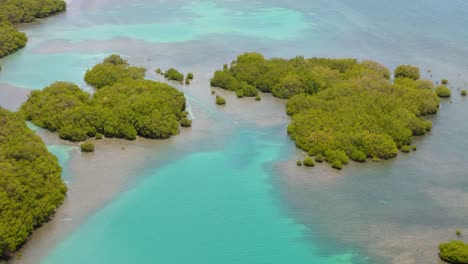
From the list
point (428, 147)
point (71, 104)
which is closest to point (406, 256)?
point (428, 147)

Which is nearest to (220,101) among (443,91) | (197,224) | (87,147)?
(87,147)

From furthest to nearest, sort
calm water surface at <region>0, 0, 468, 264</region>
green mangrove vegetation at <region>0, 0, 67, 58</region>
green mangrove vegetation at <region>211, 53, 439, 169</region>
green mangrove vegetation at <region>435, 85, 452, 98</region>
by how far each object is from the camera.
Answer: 1. green mangrove vegetation at <region>0, 0, 67, 58</region>
2. green mangrove vegetation at <region>435, 85, 452, 98</region>
3. green mangrove vegetation at <region>211, 53, 439, 169</region>
4. calm water surface at <region>0, 0, 468, 264</region>

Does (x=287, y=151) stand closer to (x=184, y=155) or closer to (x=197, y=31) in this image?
(x=184, y=155)

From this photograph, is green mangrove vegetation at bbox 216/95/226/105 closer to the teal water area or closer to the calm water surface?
the calm water surface

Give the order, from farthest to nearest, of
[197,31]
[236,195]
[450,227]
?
[197,31] < [236,195] < [450,227]

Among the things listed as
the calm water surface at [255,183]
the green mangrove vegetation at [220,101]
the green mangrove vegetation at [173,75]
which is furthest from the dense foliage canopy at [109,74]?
the green mangrove vegetation at [220,101]

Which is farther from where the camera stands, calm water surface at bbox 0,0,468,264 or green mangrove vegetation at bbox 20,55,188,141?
green mangrove vegetation at bbox 20,55,188,141

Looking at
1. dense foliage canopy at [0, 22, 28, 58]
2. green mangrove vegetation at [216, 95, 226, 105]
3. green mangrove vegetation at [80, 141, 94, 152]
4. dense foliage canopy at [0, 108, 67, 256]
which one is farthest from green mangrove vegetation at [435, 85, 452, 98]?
dense foliage canopy at [0, 22, 28, 58]
